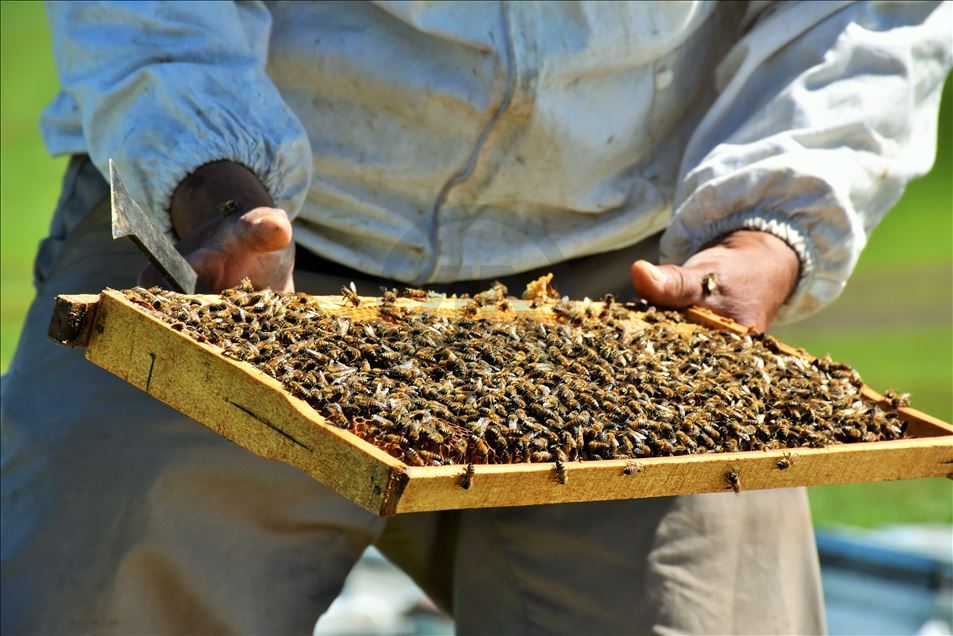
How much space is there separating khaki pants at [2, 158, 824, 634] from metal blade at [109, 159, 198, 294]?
0.54 metres

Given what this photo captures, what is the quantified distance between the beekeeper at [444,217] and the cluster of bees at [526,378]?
263 millimetres

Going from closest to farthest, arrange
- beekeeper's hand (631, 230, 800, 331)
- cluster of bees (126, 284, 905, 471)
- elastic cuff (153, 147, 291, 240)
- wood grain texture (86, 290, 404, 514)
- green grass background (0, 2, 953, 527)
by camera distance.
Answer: wood grain texture (86, 290, 404, 514) → cluster of bees (126, 284, 905, 471) → elastic cuff (153, 147, 291, 240) → beekeeper's hand (631, 230, 800, 331) → green grass background (0, 2, 953, 527)

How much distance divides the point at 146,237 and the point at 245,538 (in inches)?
38.5

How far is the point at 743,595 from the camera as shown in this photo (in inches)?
127

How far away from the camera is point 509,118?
3.44m

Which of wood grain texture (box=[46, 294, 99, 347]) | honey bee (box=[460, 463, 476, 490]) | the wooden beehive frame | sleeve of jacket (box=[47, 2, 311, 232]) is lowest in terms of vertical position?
honey bee (box=[460, 463, 476, 490])

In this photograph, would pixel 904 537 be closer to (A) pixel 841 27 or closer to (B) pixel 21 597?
(A) pixel 841 27

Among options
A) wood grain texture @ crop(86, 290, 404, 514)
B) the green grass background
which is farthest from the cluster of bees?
the green grass background

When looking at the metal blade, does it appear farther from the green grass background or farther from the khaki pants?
the green grass background

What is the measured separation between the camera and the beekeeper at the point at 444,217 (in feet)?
9.50

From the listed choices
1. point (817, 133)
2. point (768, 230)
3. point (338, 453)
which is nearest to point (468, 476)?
point (338, 453)

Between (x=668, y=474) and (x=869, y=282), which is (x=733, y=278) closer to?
(x=668, y=474)

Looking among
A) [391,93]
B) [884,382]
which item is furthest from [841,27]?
[884,382]

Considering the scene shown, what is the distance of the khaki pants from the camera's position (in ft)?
9.30
